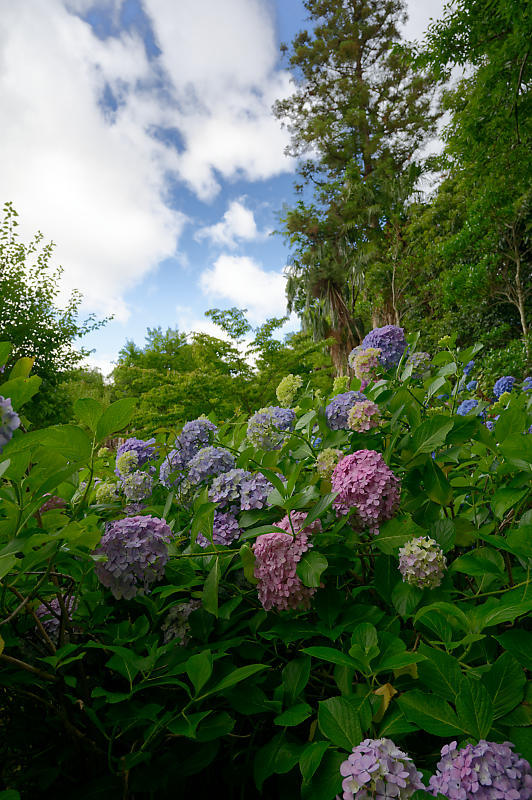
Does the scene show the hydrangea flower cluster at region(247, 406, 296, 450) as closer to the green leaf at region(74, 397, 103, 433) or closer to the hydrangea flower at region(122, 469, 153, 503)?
the hydrangea flower at region(122, 469, 153, 503)

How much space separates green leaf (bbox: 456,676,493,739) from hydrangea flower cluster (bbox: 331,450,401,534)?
31 cm

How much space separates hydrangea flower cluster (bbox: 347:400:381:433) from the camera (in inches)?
37.4

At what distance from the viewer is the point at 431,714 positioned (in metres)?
0.49

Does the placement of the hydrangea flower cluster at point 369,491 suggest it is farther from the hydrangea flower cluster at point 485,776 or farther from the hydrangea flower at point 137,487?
the hydrangea flower at point 137,487

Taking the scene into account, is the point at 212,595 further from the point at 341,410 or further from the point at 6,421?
the point at 341,410

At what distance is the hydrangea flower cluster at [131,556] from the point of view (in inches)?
27.1

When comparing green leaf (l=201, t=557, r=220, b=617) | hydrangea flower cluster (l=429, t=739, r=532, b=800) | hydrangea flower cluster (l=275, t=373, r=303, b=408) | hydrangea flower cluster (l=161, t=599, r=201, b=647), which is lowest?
hydrangea flower cluster (l=429, t=739, r=532, b=800)

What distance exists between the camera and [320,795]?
507 millimetres

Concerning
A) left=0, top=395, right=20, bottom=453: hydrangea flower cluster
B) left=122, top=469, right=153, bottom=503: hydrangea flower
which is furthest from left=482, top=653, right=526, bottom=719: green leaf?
left=122, top=469, right=153, bottom=503: hydrangea flower

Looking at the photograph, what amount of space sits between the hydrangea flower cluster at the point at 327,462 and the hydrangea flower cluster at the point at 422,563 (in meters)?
0.25

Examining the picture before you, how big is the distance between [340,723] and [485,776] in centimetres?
16

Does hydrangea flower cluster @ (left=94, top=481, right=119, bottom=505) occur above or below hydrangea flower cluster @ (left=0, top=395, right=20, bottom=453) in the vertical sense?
below

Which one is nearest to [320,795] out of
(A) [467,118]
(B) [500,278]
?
(A) [467,118]

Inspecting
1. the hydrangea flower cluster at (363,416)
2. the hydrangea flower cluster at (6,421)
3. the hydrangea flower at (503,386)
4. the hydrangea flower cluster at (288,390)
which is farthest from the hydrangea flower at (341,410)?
the hydrangea flower at (503,386)
